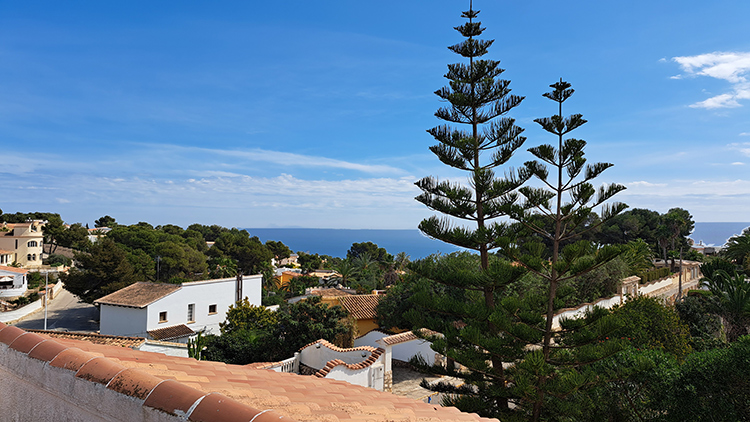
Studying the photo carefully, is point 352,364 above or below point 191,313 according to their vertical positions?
above

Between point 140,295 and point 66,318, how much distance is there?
1065cm

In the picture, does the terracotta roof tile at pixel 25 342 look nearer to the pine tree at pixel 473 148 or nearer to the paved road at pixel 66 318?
the pine tree at pixel 473 148

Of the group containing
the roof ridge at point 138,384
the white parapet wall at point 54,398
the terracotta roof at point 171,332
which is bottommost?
the terracotta roof at point 171,332

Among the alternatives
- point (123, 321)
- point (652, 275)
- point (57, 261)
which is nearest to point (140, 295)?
point (123, 321)

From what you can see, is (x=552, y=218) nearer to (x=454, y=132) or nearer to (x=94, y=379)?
(x=454, y=132)

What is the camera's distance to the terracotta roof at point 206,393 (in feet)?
5.14

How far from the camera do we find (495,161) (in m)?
8.11

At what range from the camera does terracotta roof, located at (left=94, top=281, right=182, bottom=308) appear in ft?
67.0

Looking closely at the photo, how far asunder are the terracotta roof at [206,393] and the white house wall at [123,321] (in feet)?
63.5

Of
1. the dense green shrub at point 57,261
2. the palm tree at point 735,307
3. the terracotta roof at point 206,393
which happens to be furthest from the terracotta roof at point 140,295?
the dense green shrub at point 57,261

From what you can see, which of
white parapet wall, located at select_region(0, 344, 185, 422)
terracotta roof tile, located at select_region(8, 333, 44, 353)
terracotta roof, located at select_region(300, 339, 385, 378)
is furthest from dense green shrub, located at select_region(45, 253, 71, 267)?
white parapet wall, located at select_region(0, 344, 185, 422)

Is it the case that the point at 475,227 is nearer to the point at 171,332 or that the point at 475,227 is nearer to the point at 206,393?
the point at 206,393

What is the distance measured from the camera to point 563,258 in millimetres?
6707

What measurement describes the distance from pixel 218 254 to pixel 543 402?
4438 centimetres
